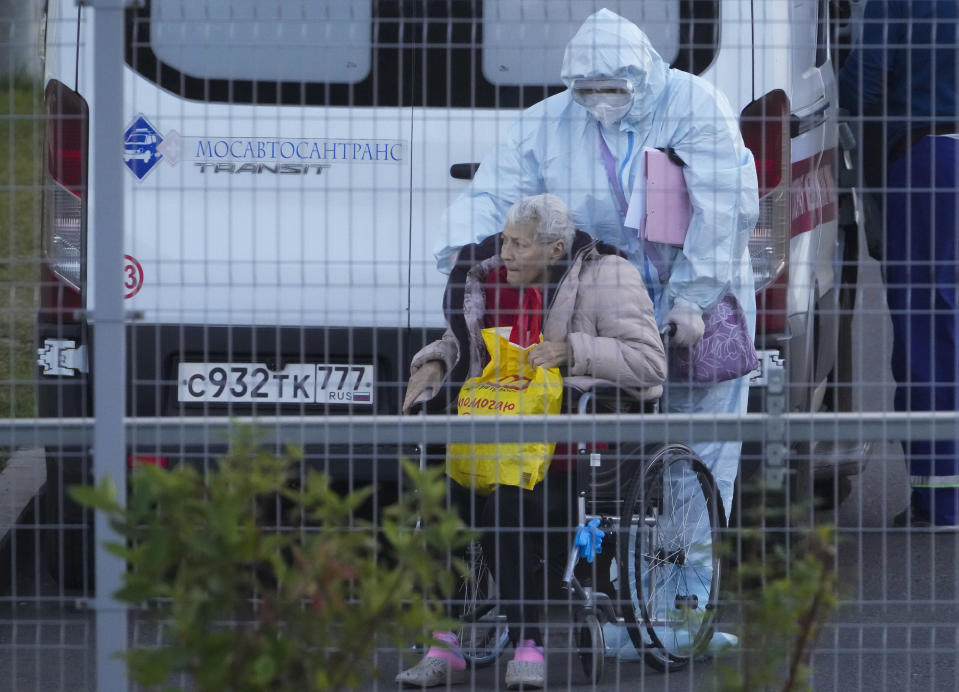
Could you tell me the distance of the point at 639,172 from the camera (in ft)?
15.4

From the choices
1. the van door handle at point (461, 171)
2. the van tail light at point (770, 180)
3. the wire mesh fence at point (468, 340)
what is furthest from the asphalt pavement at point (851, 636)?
the van door handle at point (461, 171)

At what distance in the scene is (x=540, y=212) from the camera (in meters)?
4.60

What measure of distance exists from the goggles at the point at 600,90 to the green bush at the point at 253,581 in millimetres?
2485

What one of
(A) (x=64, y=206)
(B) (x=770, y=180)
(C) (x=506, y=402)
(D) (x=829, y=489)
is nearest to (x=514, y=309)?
(C) (x=506, y=402)

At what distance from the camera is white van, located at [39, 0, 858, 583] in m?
3.64

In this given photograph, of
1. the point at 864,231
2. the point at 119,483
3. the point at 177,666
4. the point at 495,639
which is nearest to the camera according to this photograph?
the point at 177,666

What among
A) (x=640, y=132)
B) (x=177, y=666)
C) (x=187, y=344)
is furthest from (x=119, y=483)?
(x=640, y=132)

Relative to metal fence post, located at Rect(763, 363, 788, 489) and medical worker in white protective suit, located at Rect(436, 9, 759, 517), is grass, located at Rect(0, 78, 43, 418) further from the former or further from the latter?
metal fence post, located at Rect(763, 363, 788, 489)

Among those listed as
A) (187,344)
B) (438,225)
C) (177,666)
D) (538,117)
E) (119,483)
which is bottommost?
(177,666)

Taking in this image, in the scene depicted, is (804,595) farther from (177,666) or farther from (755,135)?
(755,135)

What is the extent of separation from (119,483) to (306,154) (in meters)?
1.37

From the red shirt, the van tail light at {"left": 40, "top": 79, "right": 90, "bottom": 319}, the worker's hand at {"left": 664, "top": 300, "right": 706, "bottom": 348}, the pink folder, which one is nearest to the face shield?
the pink folder

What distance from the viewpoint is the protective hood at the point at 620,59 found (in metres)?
4.62

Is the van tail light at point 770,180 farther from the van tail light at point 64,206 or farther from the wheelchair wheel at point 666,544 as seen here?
the van tail light at point 64,206
